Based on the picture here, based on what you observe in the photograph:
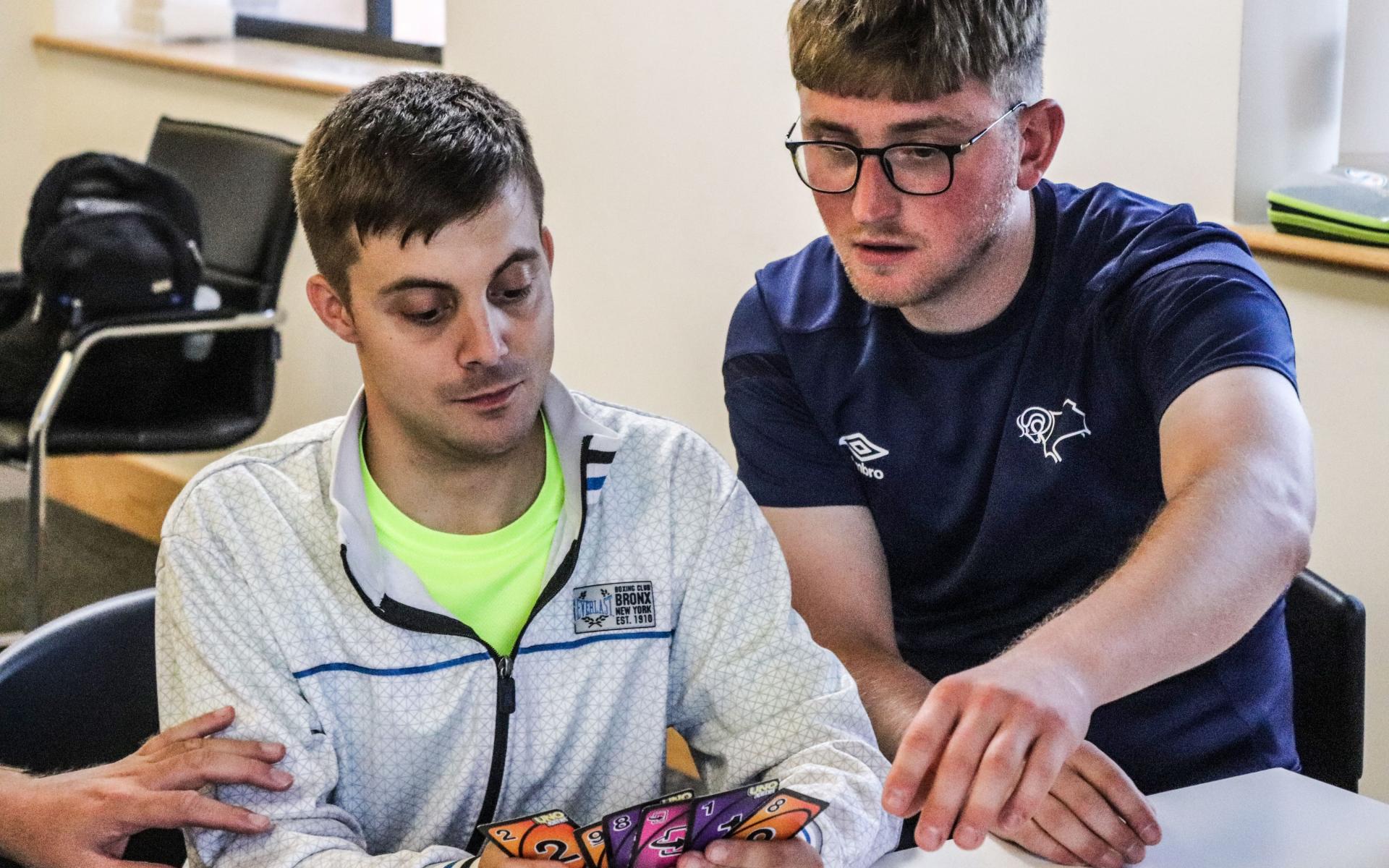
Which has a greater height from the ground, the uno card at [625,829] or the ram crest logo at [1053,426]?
the ram crest logo at [1053,426]

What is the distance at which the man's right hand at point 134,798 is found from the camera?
4.08 feet

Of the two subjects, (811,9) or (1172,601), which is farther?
(811,9)

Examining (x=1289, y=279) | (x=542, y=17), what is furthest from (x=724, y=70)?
(x=1289, y=279)

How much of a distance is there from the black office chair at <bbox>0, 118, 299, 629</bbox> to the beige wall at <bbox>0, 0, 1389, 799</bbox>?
334mm

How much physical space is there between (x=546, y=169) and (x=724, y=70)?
20.8 inches

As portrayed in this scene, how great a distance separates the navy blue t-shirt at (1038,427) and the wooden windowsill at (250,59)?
2103 mm

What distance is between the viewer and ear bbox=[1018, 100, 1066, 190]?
175 cm

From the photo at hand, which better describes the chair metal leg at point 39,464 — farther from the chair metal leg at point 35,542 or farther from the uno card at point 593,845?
the uno card at point 593,845

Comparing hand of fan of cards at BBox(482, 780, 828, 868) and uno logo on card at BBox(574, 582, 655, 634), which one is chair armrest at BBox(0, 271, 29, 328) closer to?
uno logo on card at BBox(574, 582, 655, 634)

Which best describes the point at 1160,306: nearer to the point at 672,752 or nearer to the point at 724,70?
the point at 724,70

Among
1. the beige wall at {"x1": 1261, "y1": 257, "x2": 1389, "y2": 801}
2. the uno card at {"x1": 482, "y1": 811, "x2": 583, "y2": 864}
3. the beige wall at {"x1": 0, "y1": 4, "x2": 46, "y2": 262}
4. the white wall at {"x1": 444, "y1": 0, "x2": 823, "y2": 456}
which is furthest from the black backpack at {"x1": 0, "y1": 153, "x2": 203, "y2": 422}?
the uno card at {"x1": 482, "y1": 811, "x2": 583, "y2": 864}

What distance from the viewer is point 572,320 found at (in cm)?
322

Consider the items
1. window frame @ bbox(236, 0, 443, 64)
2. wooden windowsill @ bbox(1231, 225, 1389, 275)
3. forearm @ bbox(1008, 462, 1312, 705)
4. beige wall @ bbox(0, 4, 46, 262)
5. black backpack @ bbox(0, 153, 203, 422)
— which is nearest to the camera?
forearm @ bbox(1008, 462, 1312, 705)

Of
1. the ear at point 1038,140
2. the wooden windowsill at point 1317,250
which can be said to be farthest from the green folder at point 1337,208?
the ear at point 1038,140
